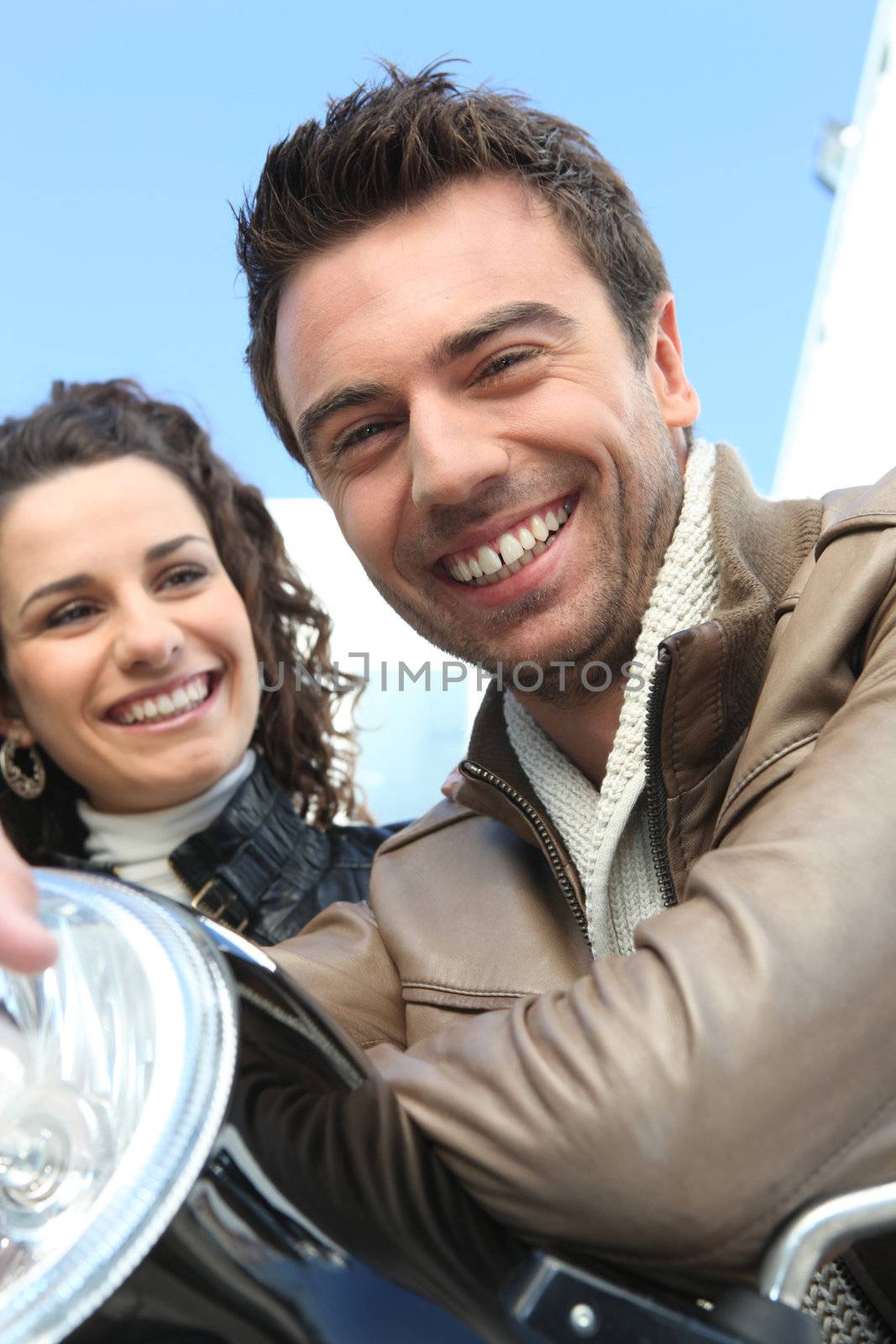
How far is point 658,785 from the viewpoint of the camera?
1197mm

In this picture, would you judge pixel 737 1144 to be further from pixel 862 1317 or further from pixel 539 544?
pixel 539 544

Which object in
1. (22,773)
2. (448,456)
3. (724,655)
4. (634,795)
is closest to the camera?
(724,655)

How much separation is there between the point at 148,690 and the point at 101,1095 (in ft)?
5.96

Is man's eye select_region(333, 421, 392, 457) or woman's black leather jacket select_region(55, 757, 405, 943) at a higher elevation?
man's eye select_region(333, 421, 392, 457)

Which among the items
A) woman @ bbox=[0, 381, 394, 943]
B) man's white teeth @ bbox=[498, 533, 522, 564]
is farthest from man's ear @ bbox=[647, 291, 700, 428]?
woman @ bbox=[0, 381, 394, 943]

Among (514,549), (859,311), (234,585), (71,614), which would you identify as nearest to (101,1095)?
(514,549)

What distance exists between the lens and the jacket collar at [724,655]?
114 centimetres

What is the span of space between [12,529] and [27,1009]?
1938 mm

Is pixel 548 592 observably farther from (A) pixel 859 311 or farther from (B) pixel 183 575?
(A) pixel 859 311

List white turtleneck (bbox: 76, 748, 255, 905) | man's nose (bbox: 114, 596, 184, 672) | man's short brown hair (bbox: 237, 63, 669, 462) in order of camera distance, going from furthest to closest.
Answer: white turtleneck (bbox: 76, 748, 255, 905) → man's nose (bbox: 114, 596, 184, 672) → man's short brown hair (bbox: 237, 63, 669, 462)

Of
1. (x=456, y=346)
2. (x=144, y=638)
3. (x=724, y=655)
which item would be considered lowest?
(x=724, y=655)

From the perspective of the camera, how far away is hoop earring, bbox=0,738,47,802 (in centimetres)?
255

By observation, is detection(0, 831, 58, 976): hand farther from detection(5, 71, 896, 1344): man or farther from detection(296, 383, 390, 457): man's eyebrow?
detection(296, 383, 390, 457): man's eyebrow

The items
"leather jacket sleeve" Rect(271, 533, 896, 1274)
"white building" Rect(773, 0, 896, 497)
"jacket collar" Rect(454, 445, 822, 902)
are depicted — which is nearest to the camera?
"leather jacket sleeve" Rect(271, 533, 896, 1274)
